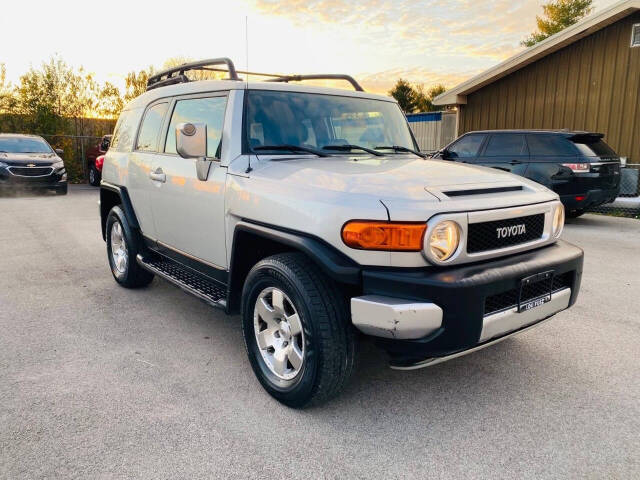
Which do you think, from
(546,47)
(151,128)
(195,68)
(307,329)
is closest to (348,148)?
(307,329)

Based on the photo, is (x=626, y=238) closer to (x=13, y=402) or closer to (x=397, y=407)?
(x=397, y=407)

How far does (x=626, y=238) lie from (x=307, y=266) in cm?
765

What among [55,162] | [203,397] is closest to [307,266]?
[203,397]

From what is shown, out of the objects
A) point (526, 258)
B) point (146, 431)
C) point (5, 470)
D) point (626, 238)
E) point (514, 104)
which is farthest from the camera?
point (514, 104)

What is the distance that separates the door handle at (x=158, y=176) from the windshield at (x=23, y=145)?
1235cm

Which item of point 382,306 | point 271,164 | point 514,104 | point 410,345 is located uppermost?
point 514,104

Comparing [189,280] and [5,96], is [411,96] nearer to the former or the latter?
[5,96]

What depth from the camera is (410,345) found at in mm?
2500

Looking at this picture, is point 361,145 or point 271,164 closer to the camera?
point 271,164

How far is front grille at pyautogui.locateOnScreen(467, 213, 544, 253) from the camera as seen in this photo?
105 inches

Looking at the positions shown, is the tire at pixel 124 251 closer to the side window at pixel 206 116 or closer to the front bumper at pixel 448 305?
the side window at pixel 206 116

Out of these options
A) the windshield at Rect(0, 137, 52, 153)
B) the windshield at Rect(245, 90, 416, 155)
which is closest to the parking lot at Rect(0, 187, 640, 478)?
the windshield at Rect(245, 90, 416, 155)

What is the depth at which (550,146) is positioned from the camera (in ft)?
31.2

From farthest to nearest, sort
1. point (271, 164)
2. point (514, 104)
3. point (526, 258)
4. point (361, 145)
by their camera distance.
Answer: point (514, 104) < point (361, 145) < point (271, 164) < point (526, 258)
